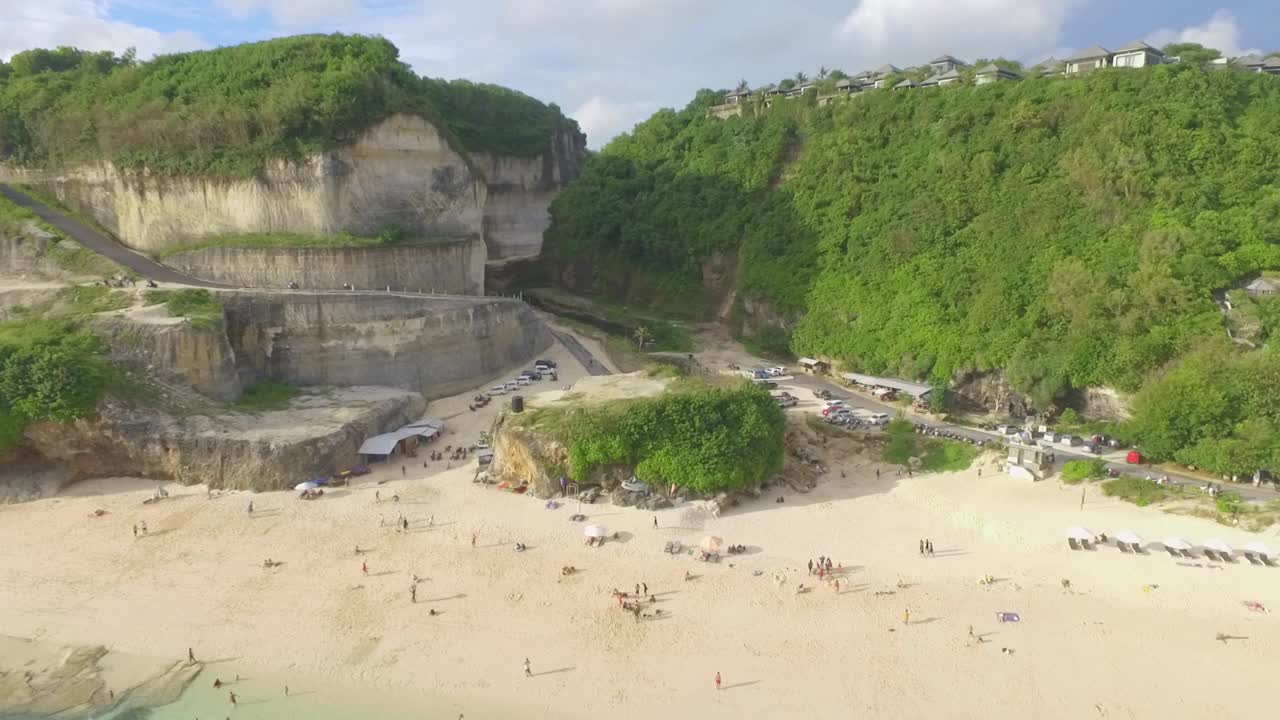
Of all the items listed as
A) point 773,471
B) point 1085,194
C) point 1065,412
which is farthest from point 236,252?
point 1085,194

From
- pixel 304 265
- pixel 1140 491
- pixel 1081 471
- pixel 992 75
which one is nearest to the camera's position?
pixel 1140 491

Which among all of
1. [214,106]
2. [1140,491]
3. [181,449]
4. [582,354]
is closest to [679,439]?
[1140,491]

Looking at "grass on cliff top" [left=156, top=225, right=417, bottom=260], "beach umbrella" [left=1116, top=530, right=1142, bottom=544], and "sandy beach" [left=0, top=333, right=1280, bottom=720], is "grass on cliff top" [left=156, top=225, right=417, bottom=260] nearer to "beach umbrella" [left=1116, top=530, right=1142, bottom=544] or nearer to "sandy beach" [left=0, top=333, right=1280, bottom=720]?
"sandy beach" [left=0, top=333, right=1280, bottom=720]

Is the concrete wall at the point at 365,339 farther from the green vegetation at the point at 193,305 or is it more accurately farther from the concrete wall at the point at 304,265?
the concrete wall at the point at 304,265

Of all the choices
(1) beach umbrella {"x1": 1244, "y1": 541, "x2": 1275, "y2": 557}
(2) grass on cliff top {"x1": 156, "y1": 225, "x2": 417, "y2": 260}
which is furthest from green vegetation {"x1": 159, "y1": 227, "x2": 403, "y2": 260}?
(1) beach umbrella {"x1": 1244, "y1": 541, "x2": 1275, "y2": 557}

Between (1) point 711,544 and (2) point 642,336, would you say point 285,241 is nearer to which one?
(2) point 642,336

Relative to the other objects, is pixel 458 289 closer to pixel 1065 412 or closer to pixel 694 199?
pixel 694 199
